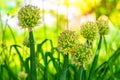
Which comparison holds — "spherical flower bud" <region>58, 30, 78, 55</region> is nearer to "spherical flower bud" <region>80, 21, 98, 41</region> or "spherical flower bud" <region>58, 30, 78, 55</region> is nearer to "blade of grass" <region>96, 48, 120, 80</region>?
"spherical flower bud" <region>80, 21, 98, 41</region>

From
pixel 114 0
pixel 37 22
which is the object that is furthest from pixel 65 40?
pixel 114 0

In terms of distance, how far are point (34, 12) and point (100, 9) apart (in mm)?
3317

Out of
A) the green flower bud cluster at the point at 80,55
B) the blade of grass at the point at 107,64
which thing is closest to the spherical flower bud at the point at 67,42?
the green flower bud cluster at the point at 80,55

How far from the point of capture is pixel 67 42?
1.20m

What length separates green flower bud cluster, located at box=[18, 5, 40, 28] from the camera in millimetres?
1279

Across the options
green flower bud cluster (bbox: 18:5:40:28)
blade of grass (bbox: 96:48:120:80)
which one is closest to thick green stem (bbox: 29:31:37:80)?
green flower bud cluster (bbox: 18:5:40:28)

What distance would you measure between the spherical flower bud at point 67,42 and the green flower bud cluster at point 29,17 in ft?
0.37

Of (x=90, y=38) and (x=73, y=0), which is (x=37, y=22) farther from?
(x=73, y=0)

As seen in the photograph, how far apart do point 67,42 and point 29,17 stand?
16 cm

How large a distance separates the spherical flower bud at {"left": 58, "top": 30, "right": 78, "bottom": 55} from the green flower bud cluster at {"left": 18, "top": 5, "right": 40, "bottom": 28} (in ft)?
0.37

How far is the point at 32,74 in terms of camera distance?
135 cm

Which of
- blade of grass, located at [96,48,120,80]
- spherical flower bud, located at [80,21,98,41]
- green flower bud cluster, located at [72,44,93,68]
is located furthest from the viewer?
blade of grass, located at [96,48,120,80]

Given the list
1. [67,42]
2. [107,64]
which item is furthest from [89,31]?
[107,64]

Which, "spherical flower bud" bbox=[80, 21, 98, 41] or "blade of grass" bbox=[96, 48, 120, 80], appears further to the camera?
"blade of grass" bbox=[96, 48, 120, 80]
